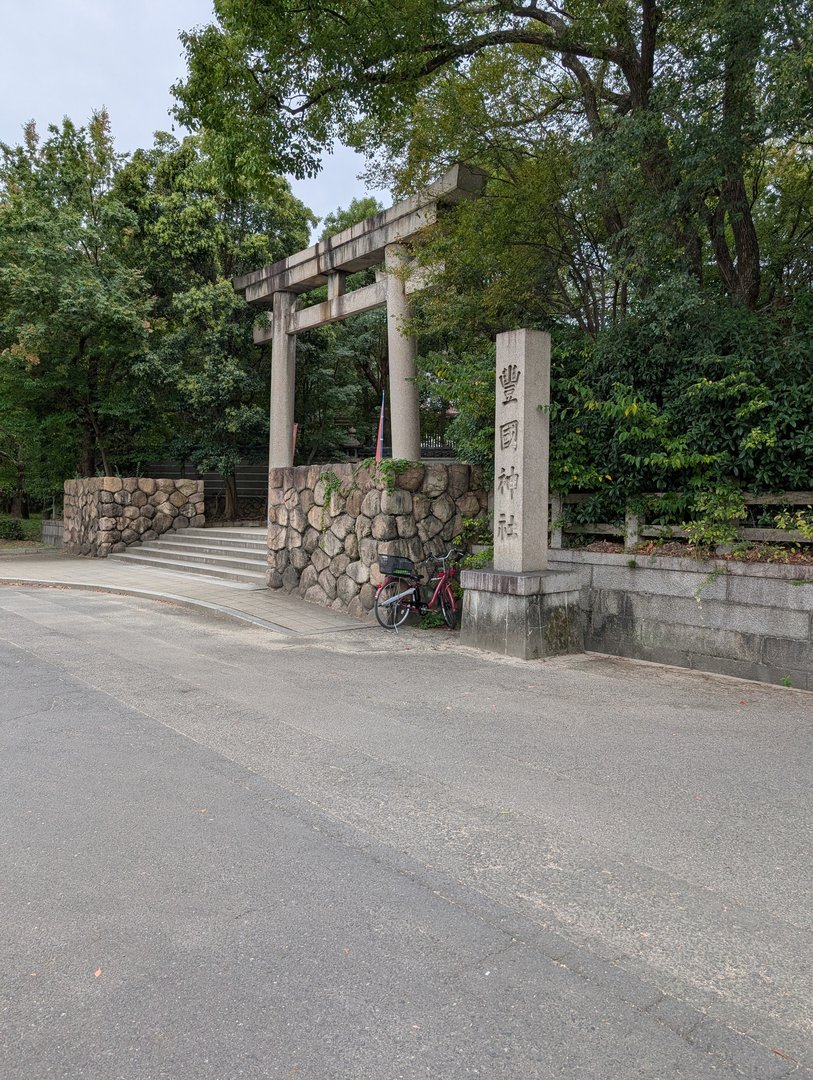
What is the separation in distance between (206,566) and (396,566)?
637cm

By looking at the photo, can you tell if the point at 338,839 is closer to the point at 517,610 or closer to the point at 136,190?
the point at 517,610

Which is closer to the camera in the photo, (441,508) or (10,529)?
(441,508)

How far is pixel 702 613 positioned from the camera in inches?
293

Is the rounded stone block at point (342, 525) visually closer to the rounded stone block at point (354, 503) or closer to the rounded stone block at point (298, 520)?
the rounded stone block at point (354, 503)

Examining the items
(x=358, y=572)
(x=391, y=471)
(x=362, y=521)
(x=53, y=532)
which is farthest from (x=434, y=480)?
(x=53, y=532)

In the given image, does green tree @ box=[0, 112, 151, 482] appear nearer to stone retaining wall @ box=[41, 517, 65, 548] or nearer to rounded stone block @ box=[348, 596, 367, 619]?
stone retaining wall @ box=[41, 517, 65, 548]

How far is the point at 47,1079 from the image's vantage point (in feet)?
6.99

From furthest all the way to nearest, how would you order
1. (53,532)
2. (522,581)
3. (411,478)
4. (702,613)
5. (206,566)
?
1. (53,532)
2. (206,566)
3. (411,478)
4. (522,581)
5. (702,613)

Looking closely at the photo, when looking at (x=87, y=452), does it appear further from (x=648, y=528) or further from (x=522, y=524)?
(x=648, y=528)

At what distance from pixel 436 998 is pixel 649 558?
19.8 ft

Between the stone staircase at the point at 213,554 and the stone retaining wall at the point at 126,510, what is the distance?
0.40 metres

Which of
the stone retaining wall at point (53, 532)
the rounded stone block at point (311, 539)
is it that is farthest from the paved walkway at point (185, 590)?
the stone retaining wall at point (53, 532)

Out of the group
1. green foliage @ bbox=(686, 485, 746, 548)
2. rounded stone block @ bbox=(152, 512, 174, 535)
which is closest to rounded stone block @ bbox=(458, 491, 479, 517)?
green foliage @ bbox=(686, 485, 746, 548)

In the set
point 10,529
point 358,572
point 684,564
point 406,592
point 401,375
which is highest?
point 401,375
